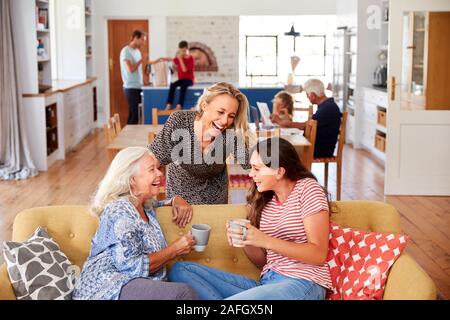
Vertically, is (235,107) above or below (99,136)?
above

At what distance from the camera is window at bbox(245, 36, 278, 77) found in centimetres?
1492

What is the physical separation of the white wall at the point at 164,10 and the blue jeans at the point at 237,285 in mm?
10332

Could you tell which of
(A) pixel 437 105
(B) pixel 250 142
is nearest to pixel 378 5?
(A) pixel 437 105

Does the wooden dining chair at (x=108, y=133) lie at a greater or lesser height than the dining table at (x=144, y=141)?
greater

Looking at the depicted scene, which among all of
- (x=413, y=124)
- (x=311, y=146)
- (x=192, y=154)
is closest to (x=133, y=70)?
(x=413, y=124)

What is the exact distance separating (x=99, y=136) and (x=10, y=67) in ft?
12.3

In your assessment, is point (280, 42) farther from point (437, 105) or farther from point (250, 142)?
point (250, 142)

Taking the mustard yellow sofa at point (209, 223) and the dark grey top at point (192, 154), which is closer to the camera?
the mustard yellow sofa at point (209, 223)

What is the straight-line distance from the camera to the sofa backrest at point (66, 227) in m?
3.00

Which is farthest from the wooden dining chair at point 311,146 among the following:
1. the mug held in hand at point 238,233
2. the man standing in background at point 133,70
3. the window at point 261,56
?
the window at point 261,56

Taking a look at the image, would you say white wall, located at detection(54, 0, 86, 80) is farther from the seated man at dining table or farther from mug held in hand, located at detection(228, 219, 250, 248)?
mug held in hand, located at detection(228, 219, 250, 248)

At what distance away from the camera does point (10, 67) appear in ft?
26.5

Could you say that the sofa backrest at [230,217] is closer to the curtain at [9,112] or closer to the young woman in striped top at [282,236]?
the young woman in striped top at [282,236]

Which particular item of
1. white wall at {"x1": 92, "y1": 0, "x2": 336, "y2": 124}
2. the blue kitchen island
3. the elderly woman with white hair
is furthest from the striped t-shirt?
white wall at {"x1": 92, "y1": 0, "x2": 336, "y2": 124}
